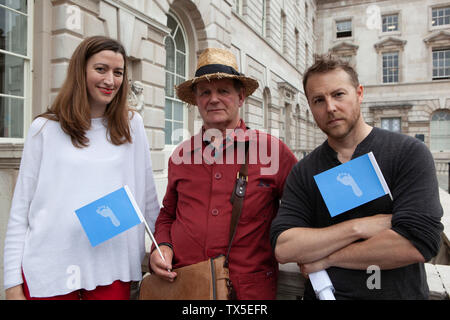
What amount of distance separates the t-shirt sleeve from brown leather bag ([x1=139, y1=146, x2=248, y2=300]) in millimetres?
243

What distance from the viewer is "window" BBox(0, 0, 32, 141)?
202 inches

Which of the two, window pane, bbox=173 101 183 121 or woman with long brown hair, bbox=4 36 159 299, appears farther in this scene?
window pane, bbox=173 101 183 121

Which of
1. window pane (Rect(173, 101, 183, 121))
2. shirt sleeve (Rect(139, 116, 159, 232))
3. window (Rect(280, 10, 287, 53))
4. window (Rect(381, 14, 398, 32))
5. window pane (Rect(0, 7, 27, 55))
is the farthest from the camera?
window (Rect(381, 14, 398, 32))

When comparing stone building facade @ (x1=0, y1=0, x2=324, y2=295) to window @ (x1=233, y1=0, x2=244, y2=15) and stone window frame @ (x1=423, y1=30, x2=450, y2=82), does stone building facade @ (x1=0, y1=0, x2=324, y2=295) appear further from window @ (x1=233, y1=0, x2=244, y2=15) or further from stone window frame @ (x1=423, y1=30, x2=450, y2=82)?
stone window frame @ (x1=423, y1=30, x2=450, y2=82)

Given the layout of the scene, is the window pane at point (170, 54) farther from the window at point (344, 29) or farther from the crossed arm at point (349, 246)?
the window at point (344, 29)

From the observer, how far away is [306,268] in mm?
1567

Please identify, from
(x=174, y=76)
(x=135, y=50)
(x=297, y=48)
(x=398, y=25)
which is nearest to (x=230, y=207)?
(x=135, y=50)

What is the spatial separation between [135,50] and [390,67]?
2784 cm

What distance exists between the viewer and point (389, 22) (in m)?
29.2

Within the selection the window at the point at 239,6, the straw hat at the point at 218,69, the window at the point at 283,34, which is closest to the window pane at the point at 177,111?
the window at the point at 239,6

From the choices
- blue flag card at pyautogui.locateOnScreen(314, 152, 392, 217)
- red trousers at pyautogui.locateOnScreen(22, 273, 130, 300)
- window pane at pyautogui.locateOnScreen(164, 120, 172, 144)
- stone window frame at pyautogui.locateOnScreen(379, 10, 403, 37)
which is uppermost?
stone window frame at pyautogui.locateOnScreen(379, 10, 403, 37)

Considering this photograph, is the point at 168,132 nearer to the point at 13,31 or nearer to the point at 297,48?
the point at 13,31

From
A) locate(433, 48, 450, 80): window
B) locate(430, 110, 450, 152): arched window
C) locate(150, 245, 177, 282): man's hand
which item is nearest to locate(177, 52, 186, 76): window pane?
locate(150, 245, 177, 282): man's hand
